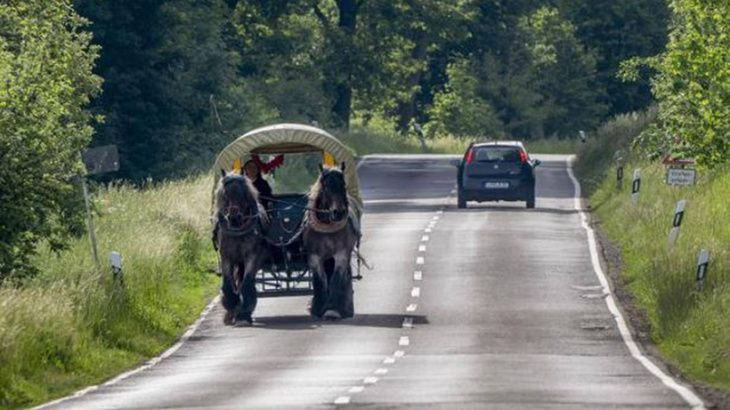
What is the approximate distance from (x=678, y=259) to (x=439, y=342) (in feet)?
19.8

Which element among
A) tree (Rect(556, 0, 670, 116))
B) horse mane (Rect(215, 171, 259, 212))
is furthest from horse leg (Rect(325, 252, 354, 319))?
tree (Rect(556, 0, 670, 116))

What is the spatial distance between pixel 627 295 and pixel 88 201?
9024mm

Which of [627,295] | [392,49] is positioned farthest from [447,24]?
[627,295]

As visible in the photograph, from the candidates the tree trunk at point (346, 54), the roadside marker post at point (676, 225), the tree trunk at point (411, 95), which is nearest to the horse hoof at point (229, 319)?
the roadside marker post at point (676, 225)

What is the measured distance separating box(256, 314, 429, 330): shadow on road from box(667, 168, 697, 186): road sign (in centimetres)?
787

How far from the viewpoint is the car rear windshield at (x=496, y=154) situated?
180 ft

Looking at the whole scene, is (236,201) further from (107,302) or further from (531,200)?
(531,200)

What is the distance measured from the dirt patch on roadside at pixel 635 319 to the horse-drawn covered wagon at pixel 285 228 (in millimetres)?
4365

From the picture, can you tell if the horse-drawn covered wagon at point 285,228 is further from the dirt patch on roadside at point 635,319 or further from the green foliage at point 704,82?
the green foliage at point 704,82

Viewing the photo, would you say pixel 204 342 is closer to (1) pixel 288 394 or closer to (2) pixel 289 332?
(2) pixel 289 332

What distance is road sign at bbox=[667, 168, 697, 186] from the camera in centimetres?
3988

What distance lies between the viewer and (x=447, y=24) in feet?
348

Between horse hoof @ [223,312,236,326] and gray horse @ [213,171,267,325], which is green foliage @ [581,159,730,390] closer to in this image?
gray horse @ [213,171,267,325]

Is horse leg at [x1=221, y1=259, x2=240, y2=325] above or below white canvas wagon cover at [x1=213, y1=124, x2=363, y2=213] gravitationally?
below
